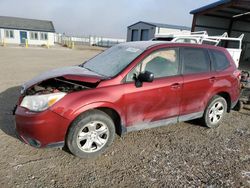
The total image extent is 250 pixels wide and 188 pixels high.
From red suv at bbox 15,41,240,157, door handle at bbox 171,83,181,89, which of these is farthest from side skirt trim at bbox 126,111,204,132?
door handle at bbox 171,83,181,89

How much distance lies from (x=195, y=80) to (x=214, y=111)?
1047mm

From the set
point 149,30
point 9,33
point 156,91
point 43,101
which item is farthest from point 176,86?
point 9,33

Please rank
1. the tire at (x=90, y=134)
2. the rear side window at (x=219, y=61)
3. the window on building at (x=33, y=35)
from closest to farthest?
the tire at (x=90, y=134)
the rear side window at (x=219, y=61)
the window on building at (x=33, y=35)

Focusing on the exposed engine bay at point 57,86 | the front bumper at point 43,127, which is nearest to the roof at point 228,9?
the exposed engine bay at point 57,86

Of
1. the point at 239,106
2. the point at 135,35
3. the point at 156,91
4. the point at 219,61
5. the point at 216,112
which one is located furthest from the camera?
the point at 135,35

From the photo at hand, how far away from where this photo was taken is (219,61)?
457 cm

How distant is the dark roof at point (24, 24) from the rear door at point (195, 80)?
1609 inches

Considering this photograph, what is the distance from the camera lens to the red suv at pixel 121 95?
3.00 meters

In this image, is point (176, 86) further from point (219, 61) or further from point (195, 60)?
point (219, 61)

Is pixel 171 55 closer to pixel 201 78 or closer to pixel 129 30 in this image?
pixel 201 78

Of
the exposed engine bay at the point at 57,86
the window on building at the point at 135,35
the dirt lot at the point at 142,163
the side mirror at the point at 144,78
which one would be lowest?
the dirt lot at the point at 142,163

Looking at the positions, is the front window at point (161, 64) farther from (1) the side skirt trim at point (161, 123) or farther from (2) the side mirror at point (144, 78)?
(1) the side skirt trim at point (161, 123)

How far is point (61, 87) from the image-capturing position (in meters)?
3.33

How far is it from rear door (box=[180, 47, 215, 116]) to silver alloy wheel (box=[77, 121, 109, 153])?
1.56 meters
